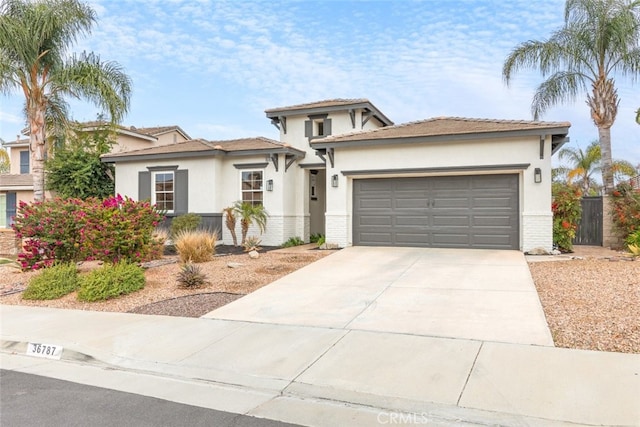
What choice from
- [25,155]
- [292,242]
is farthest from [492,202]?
[25,155]

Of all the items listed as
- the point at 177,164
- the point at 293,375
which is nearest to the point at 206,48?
the point at 177,164

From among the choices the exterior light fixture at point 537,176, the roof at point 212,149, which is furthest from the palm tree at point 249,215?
the exterior light fixture at point 537,176

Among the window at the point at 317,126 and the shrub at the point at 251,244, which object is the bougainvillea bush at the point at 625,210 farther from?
the shrub at the point at 251,244

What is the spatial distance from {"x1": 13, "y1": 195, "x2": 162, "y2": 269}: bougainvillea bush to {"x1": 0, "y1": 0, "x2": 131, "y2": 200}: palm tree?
5.05 meters

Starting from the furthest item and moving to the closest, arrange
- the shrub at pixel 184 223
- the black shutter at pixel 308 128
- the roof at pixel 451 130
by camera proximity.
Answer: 1. the black shutter at pixel 308 128
2. the shrub at pixel 184 223
3. the roof at pixel 451 130

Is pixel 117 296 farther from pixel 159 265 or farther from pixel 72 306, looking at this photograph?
pixel 159 265

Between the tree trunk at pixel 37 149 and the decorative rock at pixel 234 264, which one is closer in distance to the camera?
the decorative rock at pixel 234 264

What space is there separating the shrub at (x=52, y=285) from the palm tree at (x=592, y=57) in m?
15.8

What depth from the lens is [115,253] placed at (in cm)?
1028

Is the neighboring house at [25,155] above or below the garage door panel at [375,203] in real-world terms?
above

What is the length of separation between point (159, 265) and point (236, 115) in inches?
568

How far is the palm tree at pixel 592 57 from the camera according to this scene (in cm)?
1480

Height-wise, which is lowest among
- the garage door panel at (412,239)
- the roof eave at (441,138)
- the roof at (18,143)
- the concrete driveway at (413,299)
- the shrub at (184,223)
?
the concrete driveway at (413,299)

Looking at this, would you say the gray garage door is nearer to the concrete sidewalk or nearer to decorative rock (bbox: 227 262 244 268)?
decorative rock (bbox: 227 262 244 268)
